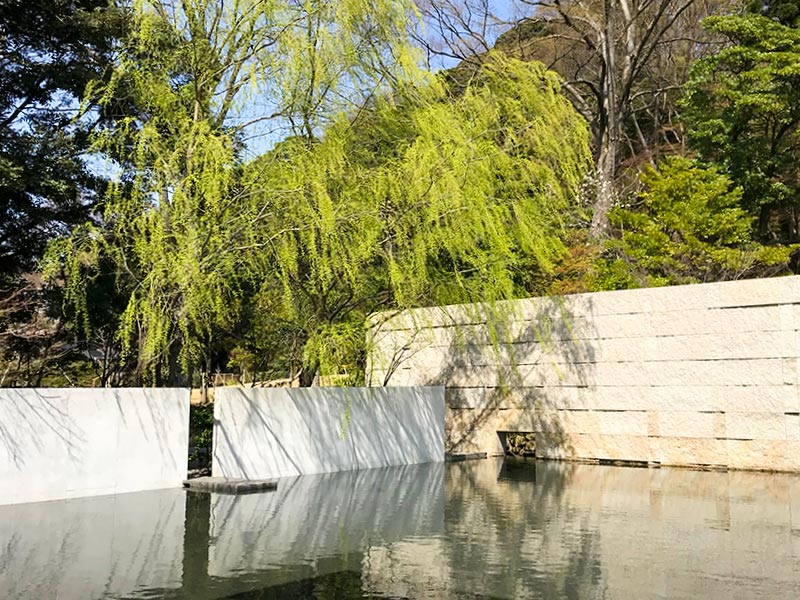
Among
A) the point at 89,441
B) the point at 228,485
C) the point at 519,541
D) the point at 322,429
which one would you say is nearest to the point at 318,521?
the point at 519,541

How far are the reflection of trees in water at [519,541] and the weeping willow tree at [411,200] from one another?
92.9 inches

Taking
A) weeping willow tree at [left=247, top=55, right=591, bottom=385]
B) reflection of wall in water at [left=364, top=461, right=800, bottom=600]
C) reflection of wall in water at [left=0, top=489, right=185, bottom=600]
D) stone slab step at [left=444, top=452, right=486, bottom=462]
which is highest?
weeping willow tree at [left=247, top=55, right=591, bottom=385]

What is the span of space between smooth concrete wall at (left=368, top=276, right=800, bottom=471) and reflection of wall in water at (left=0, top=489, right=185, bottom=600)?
3.56 metres

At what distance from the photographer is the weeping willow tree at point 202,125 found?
311 inches

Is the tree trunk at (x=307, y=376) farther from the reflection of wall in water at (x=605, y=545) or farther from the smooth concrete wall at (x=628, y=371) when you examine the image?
the reflection of wall in water at (x=605, y=545)

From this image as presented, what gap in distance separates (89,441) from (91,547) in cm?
254

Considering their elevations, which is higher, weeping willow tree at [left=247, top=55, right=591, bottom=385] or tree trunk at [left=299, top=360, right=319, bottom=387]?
weeping willow tree at [left=247, top=55, right=591, bottom=385]

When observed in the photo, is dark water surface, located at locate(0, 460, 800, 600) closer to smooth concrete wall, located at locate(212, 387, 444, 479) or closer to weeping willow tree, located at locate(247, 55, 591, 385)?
smooth concrete wall, located at locate(212, 387, 444, 479)

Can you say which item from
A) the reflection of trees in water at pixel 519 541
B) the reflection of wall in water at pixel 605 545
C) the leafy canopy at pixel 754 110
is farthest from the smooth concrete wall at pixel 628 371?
the leafy canopy at pixel 754 110

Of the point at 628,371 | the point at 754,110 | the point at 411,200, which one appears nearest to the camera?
the point at 411,200

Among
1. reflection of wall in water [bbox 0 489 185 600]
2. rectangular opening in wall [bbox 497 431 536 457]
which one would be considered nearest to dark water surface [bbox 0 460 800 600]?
reflection of wall in water [bbox 0 489 185 600]

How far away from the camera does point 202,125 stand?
8062mm

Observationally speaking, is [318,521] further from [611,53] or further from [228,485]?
[611,53]

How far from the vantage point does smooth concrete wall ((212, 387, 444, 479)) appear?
8656mm
